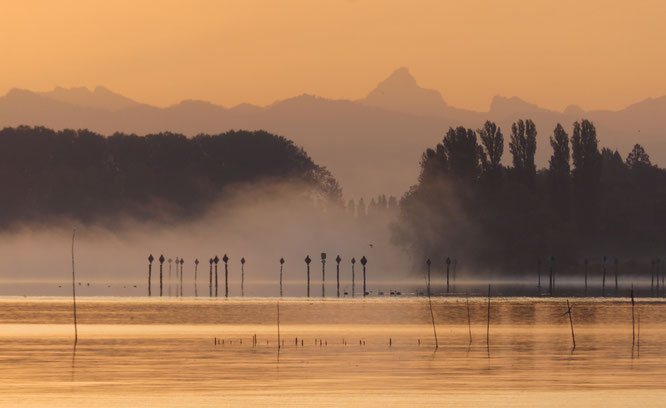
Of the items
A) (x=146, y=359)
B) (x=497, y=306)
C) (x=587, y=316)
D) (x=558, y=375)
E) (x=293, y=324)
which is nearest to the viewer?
(x=558, y=375)

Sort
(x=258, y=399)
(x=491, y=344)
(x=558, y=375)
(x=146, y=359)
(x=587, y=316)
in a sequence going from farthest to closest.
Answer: (x=587, y=316) < (x=491, y=344) < (x=146, y=359) < (x=558, y=375) < (x=258, y=399)

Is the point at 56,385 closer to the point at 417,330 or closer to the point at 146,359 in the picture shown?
the point at 146,359

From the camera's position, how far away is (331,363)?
224 feet

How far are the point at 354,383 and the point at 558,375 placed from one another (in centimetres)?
1012

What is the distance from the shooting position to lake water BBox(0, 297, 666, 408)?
5231 centimetres

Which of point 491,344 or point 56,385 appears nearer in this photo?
point 56,385

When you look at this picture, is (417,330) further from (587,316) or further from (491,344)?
(587,316)

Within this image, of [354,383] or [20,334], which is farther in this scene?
[20,334]

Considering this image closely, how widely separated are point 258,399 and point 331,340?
37.3m

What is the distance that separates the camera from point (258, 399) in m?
51.3

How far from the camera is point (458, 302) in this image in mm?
176000

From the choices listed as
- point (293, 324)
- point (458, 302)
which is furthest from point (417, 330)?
point (458, 302)

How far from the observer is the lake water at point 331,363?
2060 inches

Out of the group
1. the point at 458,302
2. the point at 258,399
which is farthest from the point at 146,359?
the point at 458,302
